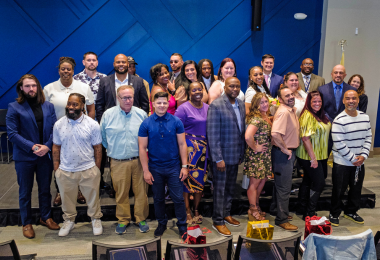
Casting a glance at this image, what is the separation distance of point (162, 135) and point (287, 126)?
4.17ft

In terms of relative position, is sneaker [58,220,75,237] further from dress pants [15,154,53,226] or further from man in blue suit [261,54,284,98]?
man in blue suit [261,54,284,98]

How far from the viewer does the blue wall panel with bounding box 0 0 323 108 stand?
5215mm

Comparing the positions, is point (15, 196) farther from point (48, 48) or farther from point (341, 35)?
point (341, 35)

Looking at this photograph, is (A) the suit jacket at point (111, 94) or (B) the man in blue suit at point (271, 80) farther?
(B) the man in blue suit at point (271, 80)

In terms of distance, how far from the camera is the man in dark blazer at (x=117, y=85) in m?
3.76

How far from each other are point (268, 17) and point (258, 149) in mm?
3267

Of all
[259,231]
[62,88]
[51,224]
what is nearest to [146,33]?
[62,88]

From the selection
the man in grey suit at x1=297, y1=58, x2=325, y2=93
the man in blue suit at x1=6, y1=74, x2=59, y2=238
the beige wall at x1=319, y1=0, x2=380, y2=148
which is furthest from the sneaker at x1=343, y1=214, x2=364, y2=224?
the man in blue suit at x1=6, y1=74, x2=59, y2=238

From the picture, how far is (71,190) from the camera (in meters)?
3.23

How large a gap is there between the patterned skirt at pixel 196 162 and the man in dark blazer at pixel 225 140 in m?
0.11

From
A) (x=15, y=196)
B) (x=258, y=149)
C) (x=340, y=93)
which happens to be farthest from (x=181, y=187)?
(x=340, y=93)

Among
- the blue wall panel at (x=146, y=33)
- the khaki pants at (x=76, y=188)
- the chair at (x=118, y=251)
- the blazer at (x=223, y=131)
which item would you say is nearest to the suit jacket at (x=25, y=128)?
the khaki pants at (x=76, y=188)

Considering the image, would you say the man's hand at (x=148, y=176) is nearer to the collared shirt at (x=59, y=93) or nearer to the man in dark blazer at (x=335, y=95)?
the collared shirt at (x=59, y=93)

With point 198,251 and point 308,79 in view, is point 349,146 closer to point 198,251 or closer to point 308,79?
point 308,79
